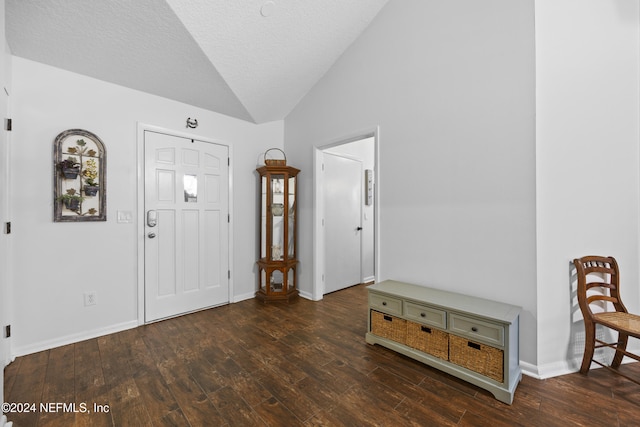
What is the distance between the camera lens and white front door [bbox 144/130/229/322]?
114 inches

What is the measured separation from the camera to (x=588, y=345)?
1920mm

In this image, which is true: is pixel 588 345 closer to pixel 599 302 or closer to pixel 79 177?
pixel 599 302

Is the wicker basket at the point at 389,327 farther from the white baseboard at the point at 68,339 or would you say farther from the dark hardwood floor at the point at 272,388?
the white baseboard at the point at 68,339

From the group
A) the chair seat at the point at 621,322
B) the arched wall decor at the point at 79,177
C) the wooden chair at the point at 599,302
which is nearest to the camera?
the chair seat at the point at 621,322

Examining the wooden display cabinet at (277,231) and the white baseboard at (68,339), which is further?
the wooden display cabinet at (277,231)

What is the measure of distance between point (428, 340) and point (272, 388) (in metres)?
1.17

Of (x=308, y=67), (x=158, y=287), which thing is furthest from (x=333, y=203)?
(x=158, y=287)

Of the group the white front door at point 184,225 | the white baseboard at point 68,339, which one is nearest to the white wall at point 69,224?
the white baseboard at point 68,339

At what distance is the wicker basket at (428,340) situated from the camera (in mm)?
1981

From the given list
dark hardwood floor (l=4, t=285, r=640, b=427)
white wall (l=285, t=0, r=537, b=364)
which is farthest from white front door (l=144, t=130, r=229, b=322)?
white wall (l=285, t=0, r=537, b=364)

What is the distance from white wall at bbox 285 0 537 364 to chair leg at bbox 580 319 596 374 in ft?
1.26

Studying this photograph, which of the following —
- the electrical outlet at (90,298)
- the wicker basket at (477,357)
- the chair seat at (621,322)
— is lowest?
the wicker basket at (477,357)

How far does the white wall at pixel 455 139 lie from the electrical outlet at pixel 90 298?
271 centimetres

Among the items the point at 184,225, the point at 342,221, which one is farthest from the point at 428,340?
the point at 184,225
